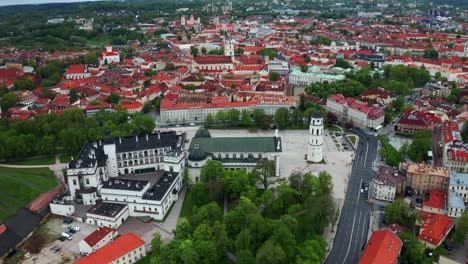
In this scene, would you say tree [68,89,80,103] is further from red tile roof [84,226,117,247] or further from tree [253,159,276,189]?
tree [253,159,276,189]

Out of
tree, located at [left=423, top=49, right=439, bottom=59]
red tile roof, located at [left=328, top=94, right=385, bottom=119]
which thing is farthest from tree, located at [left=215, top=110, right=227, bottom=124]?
tree, located at [left=423, top=49, right=439, bottom=59]

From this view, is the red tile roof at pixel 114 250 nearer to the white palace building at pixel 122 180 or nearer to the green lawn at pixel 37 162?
the white palace building at pixel 122 180

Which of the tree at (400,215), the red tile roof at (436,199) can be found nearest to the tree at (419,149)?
the red tile roof at (436,199)

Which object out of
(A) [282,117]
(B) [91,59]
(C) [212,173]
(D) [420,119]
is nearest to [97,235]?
(C) [212,173]

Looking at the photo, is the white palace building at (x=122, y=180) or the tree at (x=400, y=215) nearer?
the tree at (x=400, y=215)

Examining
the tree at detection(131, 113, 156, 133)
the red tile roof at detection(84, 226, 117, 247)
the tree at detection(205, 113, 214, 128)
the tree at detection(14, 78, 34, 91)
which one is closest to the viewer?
the red tile roof at detection(84, 226, 117, 247)
